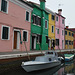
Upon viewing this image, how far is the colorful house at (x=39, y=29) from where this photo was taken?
20.2 metres

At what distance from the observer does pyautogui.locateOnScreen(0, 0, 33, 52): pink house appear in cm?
1392

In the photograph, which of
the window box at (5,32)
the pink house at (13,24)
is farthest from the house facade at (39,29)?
the window box at (5,32)

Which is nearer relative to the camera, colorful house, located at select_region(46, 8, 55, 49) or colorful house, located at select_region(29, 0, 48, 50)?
colorful house, located at select_region(29, 0, 48, 50)

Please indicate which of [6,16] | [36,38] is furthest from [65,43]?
[6,16]

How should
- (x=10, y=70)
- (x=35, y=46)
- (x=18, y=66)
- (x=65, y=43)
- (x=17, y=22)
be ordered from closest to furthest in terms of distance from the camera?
(x=10, y=70) → (x=18, y=66) → (x=17, y=22) → (x=35, y=46) → (x=65, y=43)

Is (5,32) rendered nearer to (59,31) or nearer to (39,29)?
(39,29)

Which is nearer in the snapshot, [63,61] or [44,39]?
[63,61]

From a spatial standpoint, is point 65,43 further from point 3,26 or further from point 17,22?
point 3,26

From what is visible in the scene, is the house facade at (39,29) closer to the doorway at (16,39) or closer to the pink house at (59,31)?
the doorway at (16,39)

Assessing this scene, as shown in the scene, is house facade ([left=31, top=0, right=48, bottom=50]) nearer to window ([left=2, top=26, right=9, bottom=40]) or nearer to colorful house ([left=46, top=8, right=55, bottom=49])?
colorful house ([left=46, top=8, right=55, bottom=49])

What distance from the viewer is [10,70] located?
32.6ft

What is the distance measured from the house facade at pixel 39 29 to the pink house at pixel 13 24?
1.56 meters

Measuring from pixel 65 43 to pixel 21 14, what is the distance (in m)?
21.0

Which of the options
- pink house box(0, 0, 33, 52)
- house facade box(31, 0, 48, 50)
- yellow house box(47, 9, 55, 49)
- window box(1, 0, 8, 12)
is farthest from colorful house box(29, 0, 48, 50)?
window box(1, 0, 8, 12)
